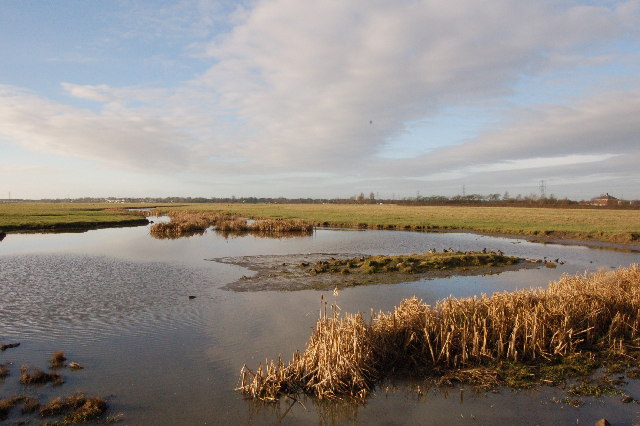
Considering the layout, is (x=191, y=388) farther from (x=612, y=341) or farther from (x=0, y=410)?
(x=612, y=341)

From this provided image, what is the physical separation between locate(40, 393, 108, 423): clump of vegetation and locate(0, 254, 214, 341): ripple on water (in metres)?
4.96

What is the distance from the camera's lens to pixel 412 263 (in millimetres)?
26484

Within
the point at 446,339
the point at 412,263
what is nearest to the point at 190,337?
the point at 446,339

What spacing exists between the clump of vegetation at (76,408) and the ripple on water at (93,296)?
16.3 ft

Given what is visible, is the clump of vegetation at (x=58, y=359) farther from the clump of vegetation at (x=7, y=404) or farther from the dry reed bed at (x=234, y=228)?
the dry reed bed at (x=234, y=228)

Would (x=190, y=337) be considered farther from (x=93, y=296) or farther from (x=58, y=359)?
(x=93, y=296)

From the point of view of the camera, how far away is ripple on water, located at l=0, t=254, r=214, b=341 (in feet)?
46.6

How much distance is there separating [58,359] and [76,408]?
321cm

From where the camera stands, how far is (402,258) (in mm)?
28000

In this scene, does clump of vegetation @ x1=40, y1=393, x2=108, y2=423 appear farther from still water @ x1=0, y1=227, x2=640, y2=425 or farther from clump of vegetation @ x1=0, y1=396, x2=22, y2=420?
clump of vegetation @ x1=0, y1=396, x2=22, y2=420

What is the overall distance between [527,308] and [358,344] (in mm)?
6187

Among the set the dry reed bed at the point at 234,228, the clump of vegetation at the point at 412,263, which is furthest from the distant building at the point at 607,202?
the clump of vegetation at the point at 412,263

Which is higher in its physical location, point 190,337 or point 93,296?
point 93,296

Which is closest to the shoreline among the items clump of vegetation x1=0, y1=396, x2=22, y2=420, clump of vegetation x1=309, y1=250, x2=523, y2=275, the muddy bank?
the muddy bank
